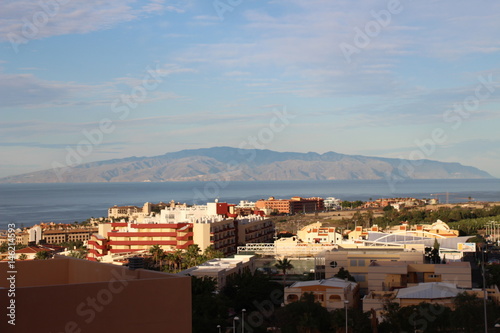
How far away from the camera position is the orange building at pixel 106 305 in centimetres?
891

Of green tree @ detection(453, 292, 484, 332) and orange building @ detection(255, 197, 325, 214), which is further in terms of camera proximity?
orange building @ detection(255, 197, 325, 214)

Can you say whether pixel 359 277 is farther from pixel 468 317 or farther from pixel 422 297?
pixel 468 317

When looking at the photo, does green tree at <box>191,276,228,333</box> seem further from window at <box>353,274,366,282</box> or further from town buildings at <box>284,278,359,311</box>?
window at <box>353,274,366,282</box>

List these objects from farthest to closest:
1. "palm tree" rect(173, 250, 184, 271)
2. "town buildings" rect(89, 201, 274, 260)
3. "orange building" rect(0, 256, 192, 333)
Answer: "town buildings" rect(89, 201, 274, 260), "palm tree" rect(173, 250, 184, 271), "orange building" rect(0, 256, 192, 333)

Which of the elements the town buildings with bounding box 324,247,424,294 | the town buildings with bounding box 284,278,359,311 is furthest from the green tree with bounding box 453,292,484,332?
the town buildings with bounding box 324,247,424,294

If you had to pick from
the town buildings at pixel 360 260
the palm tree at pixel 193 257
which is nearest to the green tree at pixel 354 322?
the town buildings at pixel 360 260

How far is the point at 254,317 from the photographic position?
28.3 meters

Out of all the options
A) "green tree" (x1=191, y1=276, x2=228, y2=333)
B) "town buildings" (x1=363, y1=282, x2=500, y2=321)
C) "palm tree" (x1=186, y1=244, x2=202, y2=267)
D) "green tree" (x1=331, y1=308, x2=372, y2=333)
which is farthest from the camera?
"palm tree" (x1=186, y1=244, x2=202, y2=267)

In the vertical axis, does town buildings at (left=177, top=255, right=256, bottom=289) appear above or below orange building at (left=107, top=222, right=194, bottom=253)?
below

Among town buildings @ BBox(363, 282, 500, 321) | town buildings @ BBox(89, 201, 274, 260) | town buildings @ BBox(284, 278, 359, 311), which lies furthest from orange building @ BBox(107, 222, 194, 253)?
town buildings @ BBox(363, 282, 500, 321)

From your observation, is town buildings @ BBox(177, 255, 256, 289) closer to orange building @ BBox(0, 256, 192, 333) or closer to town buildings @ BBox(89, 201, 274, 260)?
town buildings @ BBox(89, 201, 274, 260)

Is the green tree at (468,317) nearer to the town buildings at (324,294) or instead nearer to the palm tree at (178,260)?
the town buildings at (324,294)

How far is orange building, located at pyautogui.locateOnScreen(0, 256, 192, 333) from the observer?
351 inches

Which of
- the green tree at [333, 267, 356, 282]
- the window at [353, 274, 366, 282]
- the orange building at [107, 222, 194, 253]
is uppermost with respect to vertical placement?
the orange building at [107, 222, 194, 253]
